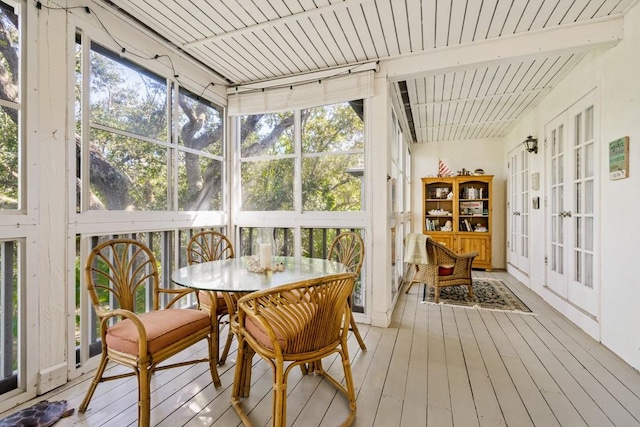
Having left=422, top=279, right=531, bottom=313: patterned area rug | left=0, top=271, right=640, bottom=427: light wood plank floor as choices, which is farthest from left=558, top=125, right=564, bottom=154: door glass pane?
left=0, top=271, right=640, bottom=427: light wood plank floor

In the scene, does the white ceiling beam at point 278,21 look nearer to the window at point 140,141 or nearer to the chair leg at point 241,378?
the window at point 140,141

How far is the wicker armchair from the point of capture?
371cm

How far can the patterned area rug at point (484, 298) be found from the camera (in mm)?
3555

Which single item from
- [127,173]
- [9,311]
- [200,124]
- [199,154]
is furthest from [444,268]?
[9,311]

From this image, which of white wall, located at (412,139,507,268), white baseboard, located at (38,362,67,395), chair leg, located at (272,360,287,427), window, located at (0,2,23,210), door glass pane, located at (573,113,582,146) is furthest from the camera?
Answer: white wall, located at (412,139,507,268)

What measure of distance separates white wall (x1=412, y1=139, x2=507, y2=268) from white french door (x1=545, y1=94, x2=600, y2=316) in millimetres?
2188

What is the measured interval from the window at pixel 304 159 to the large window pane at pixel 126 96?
3.57 feet

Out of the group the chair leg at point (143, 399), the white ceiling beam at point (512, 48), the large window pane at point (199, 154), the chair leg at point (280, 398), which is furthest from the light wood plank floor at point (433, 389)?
the white ceiling beam at point (512, 48)

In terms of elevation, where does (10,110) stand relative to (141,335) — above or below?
above

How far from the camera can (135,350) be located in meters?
1.54

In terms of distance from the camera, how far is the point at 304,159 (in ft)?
11.0

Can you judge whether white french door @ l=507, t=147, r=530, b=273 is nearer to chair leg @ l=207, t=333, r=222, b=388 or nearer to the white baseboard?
chair leg @ l=207, t=333, r=222, b=388

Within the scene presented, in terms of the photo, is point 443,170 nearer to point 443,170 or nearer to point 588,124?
point 443,170

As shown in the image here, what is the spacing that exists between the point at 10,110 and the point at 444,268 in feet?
13.8
